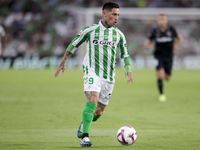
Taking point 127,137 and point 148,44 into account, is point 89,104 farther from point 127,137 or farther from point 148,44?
point 148,44

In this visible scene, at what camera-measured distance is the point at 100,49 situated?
20.1ft

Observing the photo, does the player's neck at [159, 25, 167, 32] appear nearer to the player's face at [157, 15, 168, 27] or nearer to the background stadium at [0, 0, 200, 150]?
the player's face at [157, 15, 168, 27]

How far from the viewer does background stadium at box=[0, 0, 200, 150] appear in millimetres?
6520

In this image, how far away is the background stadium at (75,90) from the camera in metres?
6.52

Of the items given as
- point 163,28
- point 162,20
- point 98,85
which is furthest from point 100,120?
point 163,28

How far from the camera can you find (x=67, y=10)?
3328cm

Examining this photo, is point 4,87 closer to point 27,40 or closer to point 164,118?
point 164,118

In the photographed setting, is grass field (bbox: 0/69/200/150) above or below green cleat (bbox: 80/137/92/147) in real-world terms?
below

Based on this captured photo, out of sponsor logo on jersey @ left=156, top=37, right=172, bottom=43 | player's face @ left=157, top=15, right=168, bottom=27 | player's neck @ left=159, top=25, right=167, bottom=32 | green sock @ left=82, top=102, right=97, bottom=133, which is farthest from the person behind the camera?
sponsor logo on jersey @ left=156, top=37, right=172, bottom=43

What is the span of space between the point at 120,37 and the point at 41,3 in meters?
28.3

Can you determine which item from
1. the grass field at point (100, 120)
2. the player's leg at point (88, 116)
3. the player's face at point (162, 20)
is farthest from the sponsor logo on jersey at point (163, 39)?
the player's leg at point (88, 116)

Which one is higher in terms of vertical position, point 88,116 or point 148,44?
point 148,44

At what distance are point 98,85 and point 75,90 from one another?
31.8 ft

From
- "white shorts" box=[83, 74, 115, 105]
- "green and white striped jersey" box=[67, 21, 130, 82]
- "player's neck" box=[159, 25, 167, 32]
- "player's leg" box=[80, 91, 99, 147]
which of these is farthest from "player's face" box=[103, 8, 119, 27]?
"player's neck" box=[159, 25, 167, 32]
